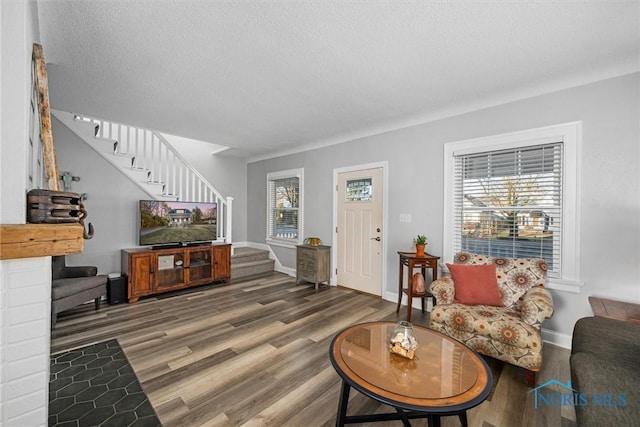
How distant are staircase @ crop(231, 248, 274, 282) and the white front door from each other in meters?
1.70

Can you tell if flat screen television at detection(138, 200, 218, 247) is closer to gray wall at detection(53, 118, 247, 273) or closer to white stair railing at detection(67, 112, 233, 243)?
white stair railing at detection(67, 112, 233, 243)

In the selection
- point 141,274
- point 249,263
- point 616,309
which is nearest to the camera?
point 616,309

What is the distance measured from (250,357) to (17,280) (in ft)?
5.58

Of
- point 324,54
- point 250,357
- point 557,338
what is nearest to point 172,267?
point 250,357

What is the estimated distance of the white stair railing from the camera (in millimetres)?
4254

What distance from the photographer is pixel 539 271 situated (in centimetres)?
247

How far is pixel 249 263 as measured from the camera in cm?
524

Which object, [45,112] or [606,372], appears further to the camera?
[45,112]

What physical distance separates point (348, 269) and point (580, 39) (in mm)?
3584

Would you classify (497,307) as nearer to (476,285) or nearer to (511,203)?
(476,285)

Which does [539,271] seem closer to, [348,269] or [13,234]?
[348,269]

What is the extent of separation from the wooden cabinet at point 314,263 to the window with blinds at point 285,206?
2.21 feet

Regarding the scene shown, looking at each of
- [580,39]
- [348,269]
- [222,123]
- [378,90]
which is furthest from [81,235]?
[348,269]

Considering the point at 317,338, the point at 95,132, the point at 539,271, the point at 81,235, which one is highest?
the point at 95,132
